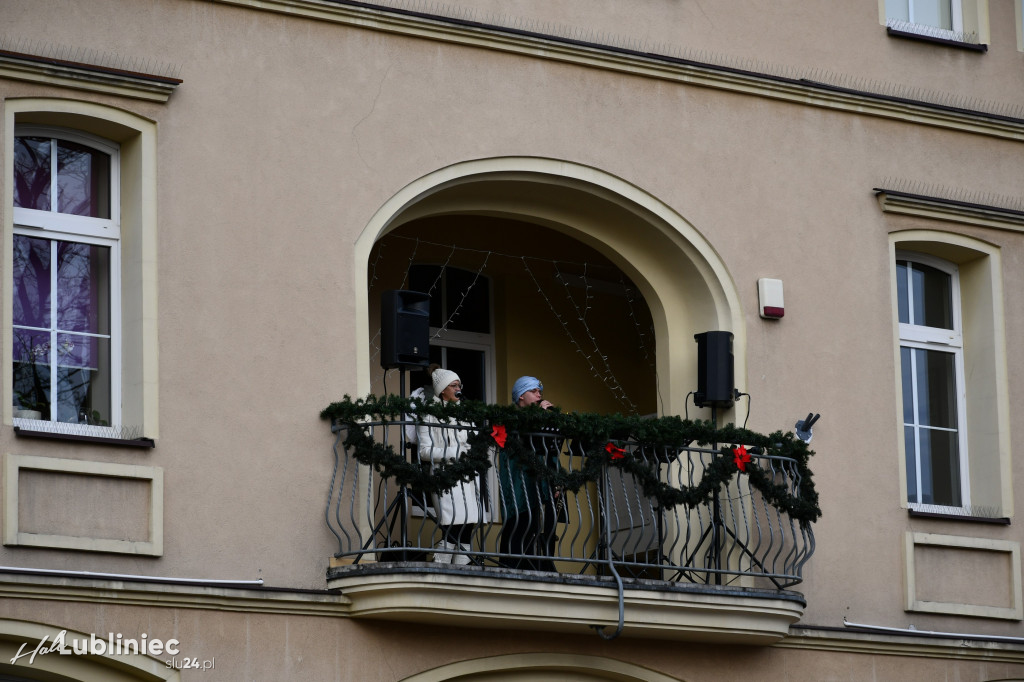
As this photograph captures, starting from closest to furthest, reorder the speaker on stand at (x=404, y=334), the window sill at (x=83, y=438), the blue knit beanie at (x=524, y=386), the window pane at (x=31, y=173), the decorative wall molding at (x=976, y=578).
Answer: the window sill at (x=83, y=438), the window pane at (x=31, y=173), the speaker on stand at (x=404, y=334), the blue knit beanie at (x=524, y=386), the decorative wall molding at (x=976, y=578)

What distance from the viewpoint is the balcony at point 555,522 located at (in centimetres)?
1180

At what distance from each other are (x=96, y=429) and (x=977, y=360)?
691 centimetres

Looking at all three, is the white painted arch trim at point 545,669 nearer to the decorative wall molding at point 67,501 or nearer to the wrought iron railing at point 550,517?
the wrought iron railing at point 550,517

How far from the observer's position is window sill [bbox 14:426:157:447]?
11250 millimetres

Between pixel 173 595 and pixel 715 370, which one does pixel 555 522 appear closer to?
pixel 715 370

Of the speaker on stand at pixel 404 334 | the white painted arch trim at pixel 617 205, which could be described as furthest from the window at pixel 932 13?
the speaker on stand at pixel 404 334

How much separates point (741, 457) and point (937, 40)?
4.30 m

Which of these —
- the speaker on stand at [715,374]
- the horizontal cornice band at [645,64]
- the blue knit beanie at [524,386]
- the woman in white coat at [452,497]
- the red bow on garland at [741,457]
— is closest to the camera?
the woman in white coat at [452,497]

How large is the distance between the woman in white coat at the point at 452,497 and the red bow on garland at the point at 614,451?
2.89 feet

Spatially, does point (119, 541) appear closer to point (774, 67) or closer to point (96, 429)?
point (96, 429)

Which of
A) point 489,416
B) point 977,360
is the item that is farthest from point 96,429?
point 977,360

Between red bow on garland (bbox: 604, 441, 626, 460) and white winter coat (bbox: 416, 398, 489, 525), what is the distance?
882 mm

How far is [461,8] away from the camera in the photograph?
13312 millimetres

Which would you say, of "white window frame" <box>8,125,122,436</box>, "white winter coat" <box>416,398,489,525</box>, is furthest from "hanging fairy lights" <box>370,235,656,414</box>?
"white window frame" <box>8,125,122,436</box>
